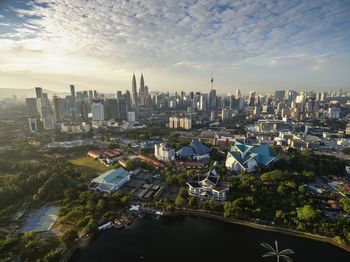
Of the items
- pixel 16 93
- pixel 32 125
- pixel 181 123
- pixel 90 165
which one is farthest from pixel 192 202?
pixel 16 93

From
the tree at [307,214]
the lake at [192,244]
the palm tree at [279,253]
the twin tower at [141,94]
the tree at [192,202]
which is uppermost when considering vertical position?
the twin tower at [141,94]

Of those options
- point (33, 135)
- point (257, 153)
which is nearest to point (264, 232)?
point (257, 153)

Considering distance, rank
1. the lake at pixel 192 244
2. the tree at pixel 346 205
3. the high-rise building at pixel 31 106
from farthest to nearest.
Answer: the high-rise building at pixel 31 106 < the tree at pixel 346 205 < the lake at pixel 192 244

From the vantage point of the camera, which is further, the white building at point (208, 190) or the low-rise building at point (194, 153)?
A: the low-rise building at point (194, 153)

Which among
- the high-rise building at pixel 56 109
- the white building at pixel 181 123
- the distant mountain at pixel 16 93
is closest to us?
the white building at pixel 181 123

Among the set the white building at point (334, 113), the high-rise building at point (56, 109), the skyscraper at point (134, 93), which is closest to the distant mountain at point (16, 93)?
the skyscraper at point (134, 93)

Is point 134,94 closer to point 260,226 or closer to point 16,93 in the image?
point 260,226

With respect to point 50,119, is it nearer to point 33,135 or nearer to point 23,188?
point 33,135

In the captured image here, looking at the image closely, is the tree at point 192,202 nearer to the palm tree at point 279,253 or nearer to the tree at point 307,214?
the palm tree at point 279,253
